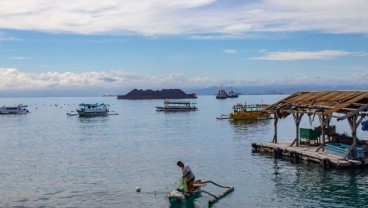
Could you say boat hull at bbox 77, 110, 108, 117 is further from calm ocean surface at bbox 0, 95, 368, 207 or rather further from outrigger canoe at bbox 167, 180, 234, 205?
outrigger canoe at bbox 167, 180, 234, 205

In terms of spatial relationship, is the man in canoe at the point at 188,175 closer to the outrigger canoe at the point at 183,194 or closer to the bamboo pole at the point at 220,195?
the outrigger canoe at the point at 183,194

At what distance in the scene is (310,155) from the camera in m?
32.5

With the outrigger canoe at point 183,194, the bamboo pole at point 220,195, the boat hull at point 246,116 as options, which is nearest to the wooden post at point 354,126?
the bamboo pole at point 220,195

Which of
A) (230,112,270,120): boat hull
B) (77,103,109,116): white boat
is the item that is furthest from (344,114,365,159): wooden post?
(77,103,109,116): white boat

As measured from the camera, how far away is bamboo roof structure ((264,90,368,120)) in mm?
29797

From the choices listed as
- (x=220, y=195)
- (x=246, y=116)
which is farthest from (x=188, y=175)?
(x=246, y=116)

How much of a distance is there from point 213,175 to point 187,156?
31.3 ft

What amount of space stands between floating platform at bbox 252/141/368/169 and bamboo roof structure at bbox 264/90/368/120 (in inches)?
109

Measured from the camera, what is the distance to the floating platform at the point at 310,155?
2927 centimetres

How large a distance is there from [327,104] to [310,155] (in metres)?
3.75

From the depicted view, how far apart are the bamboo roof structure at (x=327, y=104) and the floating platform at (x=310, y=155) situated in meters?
2.77

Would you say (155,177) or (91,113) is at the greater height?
(91,113)

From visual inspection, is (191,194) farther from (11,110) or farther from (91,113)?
(11,110)

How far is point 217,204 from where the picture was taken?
2328 centimetres
